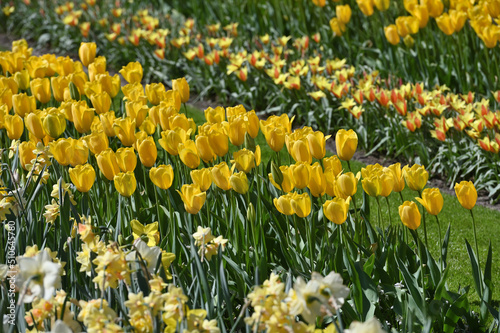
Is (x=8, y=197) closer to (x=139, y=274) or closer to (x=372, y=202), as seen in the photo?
(x=139, y=274)

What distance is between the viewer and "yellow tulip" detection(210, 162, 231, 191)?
229 cm

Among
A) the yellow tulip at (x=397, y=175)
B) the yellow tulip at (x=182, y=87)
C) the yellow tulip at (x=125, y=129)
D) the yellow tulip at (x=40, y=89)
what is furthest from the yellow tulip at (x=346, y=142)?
the yellow tulip at (x=40, y=89)

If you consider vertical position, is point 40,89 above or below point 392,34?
above

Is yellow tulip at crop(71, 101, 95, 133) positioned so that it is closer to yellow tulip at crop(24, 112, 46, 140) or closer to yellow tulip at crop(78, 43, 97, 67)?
yellow tulip at crop(24, 112, 46, 140)

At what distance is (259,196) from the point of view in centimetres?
246

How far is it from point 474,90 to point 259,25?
105 inches

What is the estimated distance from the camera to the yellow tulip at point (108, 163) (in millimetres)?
2389

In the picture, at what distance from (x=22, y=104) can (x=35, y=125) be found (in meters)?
0.49

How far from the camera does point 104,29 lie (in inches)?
294

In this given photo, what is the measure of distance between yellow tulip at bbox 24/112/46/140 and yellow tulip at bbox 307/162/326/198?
1304 mm

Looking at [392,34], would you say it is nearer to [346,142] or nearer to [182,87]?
[182,87]

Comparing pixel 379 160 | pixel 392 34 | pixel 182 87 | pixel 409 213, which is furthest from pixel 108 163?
pixel 392 34

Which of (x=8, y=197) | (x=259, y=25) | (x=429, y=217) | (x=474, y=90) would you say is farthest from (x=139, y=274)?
(x=259, y=25)

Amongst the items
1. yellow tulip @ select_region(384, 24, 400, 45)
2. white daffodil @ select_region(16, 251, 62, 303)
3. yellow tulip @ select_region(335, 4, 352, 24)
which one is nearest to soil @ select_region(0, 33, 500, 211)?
yellow tulip @ select_region(384, 24, 400, 45)
